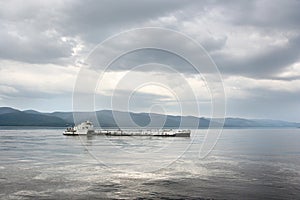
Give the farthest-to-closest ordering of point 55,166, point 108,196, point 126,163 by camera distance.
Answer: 1. point 126,163
2. point 55,166
3. point 108,196

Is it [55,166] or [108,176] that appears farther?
[55,166]

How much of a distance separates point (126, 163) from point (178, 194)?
815 inches

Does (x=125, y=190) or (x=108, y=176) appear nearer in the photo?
(x=125, y=190)

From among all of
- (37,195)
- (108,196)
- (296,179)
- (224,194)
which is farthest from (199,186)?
(37,195)

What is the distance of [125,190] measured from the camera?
29000 mm

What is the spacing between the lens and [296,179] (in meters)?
35.5

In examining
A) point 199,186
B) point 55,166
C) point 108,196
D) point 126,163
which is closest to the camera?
point 108,196

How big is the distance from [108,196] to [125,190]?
252 centimetres

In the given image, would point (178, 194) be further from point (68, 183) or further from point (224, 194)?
point (68, 183)

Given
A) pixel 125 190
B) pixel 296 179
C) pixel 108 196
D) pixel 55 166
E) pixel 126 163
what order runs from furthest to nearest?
pixel 126 163, pixel 55 166, pixel 296 179, pixel 125 190, pixel 108 196

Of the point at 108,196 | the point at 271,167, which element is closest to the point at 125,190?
the point at 108,196

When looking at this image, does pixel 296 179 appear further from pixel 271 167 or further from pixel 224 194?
pixel 224 194

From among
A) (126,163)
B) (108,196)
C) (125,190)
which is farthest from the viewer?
(126,163)

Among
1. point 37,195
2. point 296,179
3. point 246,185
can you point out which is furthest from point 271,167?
point 37,195
